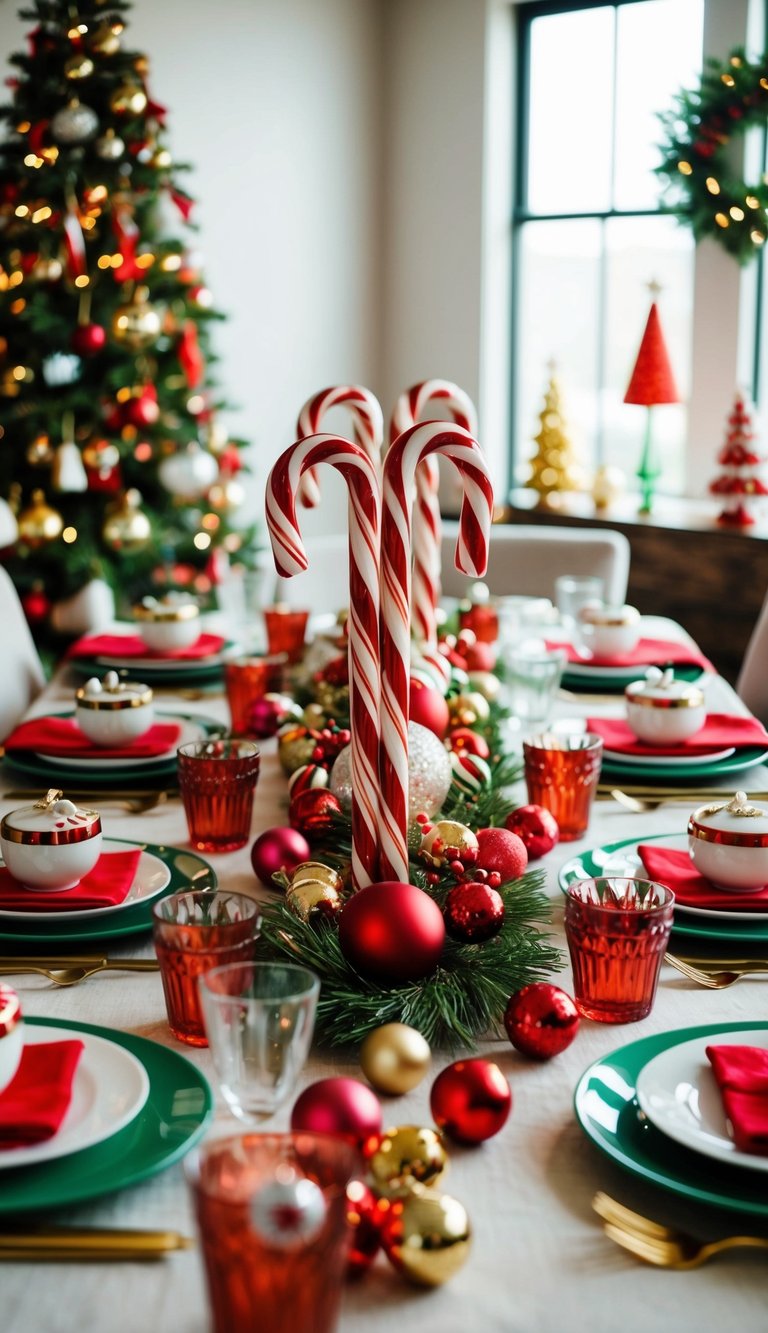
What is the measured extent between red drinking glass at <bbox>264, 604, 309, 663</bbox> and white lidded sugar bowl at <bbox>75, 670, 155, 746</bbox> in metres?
0.51

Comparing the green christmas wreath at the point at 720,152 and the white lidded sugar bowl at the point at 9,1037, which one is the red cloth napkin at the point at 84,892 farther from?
the green christmas wreath at the point at 720,152

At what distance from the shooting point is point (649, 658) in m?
2.09

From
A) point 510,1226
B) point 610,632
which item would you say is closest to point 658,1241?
point 510,1226

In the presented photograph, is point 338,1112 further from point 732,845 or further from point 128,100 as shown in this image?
point 128,100

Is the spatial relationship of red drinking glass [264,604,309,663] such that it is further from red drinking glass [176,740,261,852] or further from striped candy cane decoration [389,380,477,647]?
red drinking glass [176,740,261,852]

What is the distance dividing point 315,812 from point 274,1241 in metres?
0.77

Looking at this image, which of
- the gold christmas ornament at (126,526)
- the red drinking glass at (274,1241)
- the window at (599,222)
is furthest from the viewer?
the window at (599,222)

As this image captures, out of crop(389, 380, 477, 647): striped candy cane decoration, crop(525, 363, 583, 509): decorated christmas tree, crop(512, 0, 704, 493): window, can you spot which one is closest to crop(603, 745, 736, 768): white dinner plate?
crop(389, 380, 477, 647): striped candy cane decoration

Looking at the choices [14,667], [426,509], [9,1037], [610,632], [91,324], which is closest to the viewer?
[9,1037]

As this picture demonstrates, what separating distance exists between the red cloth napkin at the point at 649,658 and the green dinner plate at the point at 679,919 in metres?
0.84

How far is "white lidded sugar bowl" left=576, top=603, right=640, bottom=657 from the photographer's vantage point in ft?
6.86

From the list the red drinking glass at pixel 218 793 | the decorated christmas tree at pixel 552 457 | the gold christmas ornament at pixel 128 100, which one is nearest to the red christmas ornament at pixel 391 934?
the red drinking glass at pixel 218 793

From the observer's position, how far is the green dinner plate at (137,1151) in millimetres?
692

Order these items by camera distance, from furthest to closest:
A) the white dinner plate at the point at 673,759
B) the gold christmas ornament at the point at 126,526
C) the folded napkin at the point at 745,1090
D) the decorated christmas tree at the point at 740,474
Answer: the decorated christmas tree at the point at 740,474 < the gold christmas ornament at the point at 126,526 < the white dinner plate at the point at 673,759 < the folded napkin at the point at 745,1090
